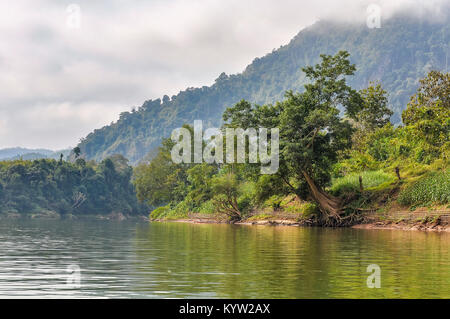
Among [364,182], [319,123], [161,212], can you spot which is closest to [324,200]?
[364,182]

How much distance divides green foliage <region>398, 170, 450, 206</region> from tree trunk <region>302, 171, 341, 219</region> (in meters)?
4.75

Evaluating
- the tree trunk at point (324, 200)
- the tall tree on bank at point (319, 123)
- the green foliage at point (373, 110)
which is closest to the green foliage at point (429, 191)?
the tree trunk at point (324, 200)

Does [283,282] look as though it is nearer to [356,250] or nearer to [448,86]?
[356,250]

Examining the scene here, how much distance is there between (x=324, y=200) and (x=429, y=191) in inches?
314

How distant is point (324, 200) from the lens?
39969 millimetres

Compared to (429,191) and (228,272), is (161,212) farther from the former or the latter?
(228,272)

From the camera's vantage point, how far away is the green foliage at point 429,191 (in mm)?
33831

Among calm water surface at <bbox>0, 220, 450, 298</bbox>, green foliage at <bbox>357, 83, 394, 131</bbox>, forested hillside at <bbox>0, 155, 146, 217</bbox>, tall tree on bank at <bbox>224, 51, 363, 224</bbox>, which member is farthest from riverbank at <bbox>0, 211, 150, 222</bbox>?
calm water surface at <bbox>0, 220, 450, 298</bbox>

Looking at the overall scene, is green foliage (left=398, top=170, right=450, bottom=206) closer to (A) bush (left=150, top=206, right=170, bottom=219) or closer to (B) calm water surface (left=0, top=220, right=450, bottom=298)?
(B) calm water surface (left=0, top=220, right=450, bottom=298)

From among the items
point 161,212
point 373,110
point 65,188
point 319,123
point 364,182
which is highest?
point 373,110

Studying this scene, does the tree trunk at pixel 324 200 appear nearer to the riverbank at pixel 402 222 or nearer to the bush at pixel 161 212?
the riverbank at pixel 402 222

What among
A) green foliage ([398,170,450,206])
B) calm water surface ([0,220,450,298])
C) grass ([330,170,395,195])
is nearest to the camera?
calm water surface ([0,220,450,298])

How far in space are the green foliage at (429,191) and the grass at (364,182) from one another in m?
3.35

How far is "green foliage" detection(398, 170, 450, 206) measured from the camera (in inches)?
1332
